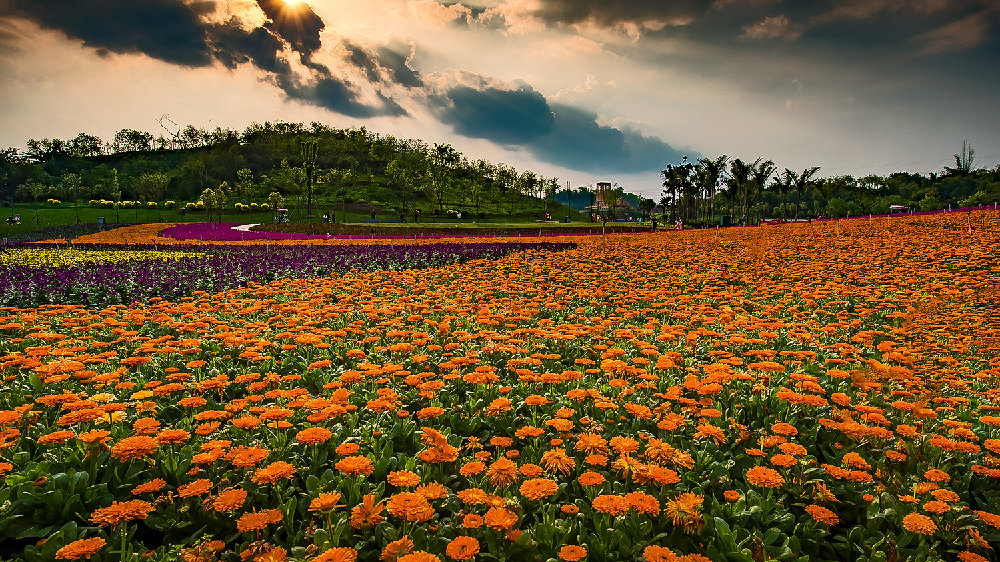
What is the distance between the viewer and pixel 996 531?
2881 millimetres

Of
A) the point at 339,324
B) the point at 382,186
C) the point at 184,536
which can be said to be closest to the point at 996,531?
the point at 184,536

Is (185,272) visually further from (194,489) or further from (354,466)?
(354,466)

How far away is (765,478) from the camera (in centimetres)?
297

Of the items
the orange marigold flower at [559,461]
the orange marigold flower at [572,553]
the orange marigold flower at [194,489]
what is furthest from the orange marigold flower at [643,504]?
the orange marigold flower at [194,489]

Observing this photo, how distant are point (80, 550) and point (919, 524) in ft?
14.2

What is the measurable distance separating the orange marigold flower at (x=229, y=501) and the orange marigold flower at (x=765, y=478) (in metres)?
3.03

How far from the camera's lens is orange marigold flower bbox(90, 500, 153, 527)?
2.49 m

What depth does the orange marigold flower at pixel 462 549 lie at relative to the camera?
229cm

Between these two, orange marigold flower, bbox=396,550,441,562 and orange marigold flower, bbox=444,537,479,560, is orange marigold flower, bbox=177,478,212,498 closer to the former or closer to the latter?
orange marigold flower, bbox=396,550,441,562

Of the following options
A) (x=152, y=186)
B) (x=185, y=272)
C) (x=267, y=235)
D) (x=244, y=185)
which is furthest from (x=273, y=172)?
(x=185, y=272)

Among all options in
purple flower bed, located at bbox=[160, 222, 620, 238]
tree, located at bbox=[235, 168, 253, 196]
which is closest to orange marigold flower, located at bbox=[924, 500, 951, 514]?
purple flower bed, located at bbox=[160, 222, 620, 238]

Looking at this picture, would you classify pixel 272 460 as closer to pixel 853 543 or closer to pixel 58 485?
pixel 58 485

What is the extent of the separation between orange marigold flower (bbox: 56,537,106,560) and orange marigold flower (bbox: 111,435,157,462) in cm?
59

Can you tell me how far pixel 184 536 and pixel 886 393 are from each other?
235 inches
